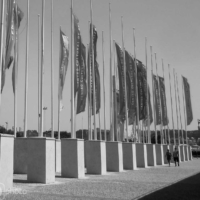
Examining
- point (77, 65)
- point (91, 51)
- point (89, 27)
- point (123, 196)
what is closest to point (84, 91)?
point (77, 65)

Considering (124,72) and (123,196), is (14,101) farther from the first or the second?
(123,196)

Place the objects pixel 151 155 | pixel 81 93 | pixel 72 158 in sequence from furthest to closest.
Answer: pixel 151 155, pixel 81 93, pixel 72 158

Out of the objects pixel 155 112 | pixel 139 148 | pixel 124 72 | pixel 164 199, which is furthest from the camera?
pixel 155 112

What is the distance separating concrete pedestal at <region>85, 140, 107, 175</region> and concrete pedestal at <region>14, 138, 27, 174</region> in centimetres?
396

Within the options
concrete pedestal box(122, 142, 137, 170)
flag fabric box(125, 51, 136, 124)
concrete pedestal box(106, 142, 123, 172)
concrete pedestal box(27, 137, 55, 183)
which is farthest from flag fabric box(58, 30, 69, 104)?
concrete pedestal box(122, 142, 137, 170)

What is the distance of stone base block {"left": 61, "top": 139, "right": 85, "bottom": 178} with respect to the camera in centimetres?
1659

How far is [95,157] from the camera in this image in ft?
63.5

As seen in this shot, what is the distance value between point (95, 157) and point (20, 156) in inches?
185

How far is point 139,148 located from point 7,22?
17927mm

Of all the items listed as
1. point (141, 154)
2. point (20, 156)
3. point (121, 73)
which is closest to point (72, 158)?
point (20, 156)

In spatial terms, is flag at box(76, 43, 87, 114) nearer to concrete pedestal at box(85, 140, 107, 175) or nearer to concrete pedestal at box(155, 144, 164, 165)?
concrete pedestal at box(85, 140, 107, 175)

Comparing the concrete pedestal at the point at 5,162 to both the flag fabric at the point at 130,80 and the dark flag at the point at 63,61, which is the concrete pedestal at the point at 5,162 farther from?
the flag fabric at the point at 130,80

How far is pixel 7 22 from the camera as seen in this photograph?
555 inches

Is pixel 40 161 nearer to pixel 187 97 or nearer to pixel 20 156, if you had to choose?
pixel 20 156
